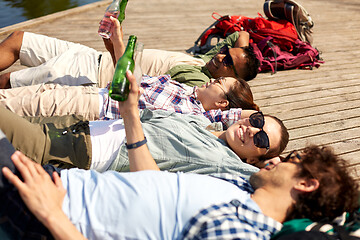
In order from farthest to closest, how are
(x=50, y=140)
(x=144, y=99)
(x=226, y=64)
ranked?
(x=226, y=64)
(x=144, y=99)
(x=50, y=140)

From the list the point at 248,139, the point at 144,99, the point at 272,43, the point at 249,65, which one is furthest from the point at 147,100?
the point at 272,43

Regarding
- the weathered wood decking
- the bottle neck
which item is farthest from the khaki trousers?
the weathered wood decking

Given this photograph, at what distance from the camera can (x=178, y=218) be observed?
Result: 1.58 metres

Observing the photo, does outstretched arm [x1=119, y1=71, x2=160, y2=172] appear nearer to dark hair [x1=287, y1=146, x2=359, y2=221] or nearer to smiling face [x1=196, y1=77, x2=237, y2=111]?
dark hair [x1=287, y1=146, x2=359, y2=221]

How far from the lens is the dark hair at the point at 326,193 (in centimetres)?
164

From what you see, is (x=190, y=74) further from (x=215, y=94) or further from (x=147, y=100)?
(x=147, y=100)

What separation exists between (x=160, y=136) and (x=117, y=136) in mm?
282

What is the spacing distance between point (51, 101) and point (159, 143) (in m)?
1.07

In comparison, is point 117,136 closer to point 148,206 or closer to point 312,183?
point 148,206

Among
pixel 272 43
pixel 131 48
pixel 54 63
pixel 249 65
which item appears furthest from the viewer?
pixel 272 43

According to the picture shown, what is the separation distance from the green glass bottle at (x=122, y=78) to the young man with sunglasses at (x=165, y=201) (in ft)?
0.20

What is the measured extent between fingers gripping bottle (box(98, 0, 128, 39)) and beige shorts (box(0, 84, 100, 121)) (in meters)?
0.53

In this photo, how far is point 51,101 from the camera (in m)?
2.82

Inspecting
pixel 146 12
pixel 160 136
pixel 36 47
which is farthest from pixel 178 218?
pixel 146 12
